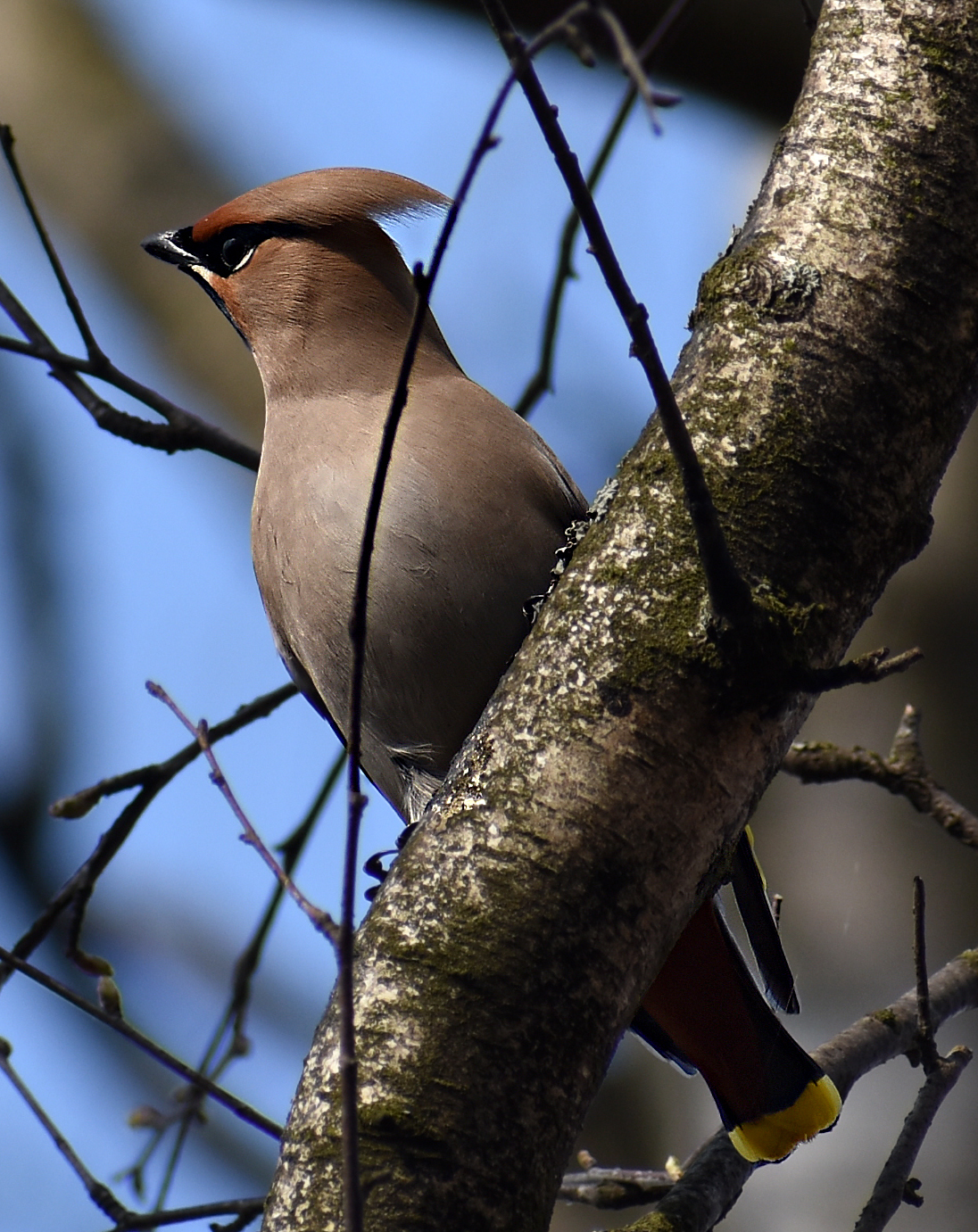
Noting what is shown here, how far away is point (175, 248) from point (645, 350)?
8.27 ft

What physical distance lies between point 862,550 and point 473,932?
28.1 inches

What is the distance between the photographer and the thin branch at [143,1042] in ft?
7.11

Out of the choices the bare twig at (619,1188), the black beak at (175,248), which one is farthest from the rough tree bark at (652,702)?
the black beak at (175,248)

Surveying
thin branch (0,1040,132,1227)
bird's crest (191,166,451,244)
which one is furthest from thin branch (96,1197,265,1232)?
bird's crest (191,166,451,244)

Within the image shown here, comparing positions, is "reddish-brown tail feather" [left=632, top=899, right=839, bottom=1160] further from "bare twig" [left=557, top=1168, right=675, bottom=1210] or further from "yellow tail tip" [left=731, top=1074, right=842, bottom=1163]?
"bare twig" [left=557, top=1168, right=675, bottom=1210]

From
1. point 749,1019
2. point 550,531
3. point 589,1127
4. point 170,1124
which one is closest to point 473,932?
point 550,531

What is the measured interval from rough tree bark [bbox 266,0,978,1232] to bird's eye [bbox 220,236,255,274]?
1.79m

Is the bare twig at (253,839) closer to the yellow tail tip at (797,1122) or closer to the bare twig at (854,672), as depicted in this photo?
the bare twig at (854,672)

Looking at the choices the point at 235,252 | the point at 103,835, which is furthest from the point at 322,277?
the point at 103,835

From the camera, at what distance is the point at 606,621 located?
1896mm

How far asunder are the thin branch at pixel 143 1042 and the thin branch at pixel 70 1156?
0.15 m

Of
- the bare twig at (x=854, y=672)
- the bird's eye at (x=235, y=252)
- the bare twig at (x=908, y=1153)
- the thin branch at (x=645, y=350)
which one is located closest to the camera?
the thin branch at (x=645, y=350)

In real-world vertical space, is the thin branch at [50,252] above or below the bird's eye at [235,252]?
below

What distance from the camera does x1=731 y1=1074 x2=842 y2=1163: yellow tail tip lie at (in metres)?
2.90
